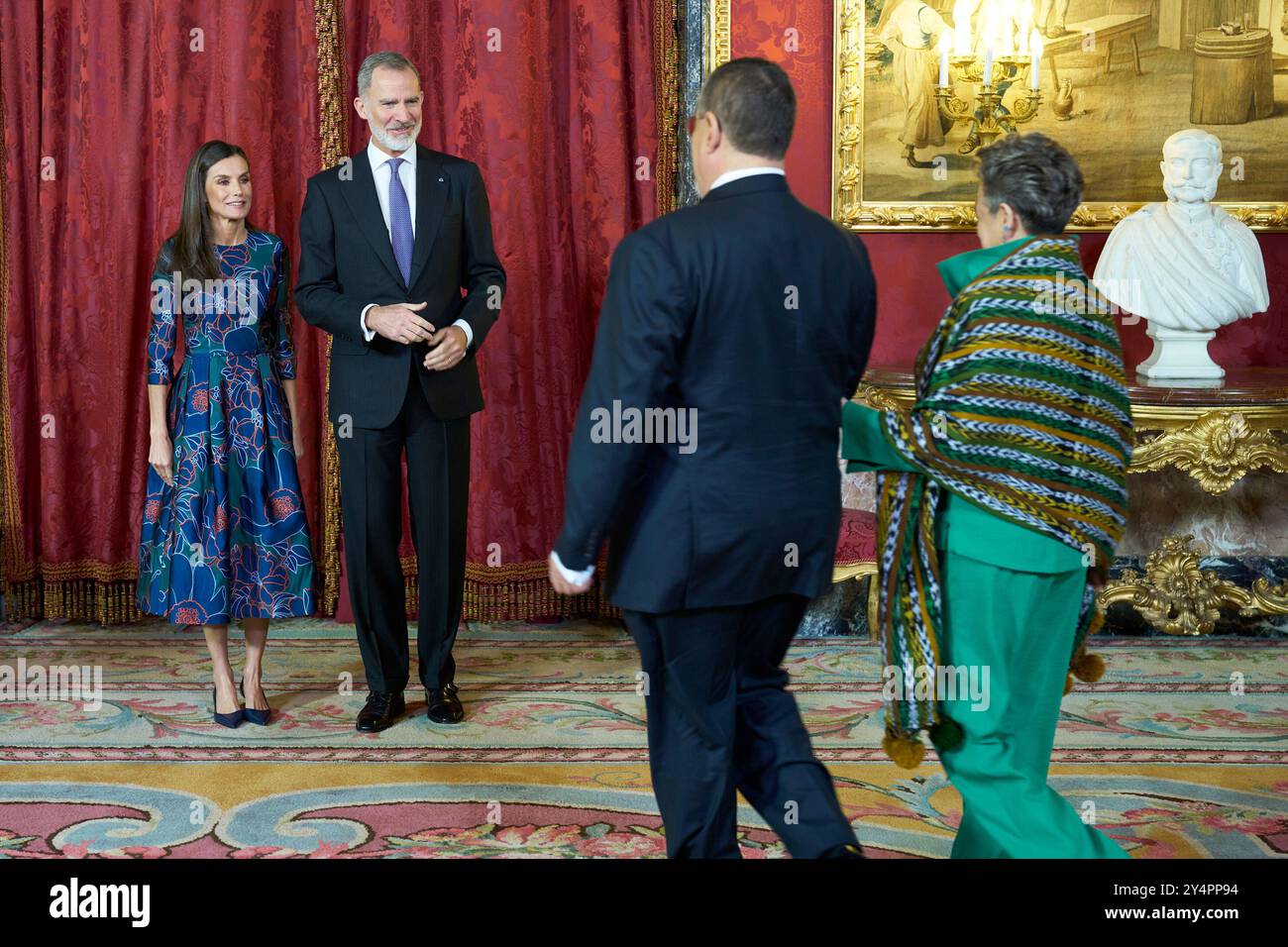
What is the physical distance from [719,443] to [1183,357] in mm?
3223

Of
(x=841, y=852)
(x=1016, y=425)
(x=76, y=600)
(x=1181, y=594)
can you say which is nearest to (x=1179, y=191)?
(x=1181, y=594)

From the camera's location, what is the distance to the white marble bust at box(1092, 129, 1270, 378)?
4.83m

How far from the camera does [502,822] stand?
3.29 meters

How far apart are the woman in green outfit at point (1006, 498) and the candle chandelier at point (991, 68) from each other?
8.92ft

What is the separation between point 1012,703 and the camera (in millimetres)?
2545

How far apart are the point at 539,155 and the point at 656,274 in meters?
3.16

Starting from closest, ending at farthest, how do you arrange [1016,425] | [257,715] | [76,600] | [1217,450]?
[1016,425] < [257,715] < [1217,450] < [76,600]

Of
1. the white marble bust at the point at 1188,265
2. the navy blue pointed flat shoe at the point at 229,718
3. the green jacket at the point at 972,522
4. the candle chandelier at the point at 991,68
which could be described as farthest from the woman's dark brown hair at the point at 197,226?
the white marble bust at the point at 1188,265

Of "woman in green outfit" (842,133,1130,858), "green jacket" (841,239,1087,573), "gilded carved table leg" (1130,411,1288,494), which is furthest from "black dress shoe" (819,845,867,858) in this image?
"gilded carved table leg" (1130,411,1288,494)

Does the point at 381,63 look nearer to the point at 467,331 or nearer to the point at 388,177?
the point at 388,177

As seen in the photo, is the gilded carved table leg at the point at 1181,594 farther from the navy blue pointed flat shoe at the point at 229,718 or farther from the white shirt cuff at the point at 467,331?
the navy blue pointed flat shoe at the point at 229,718

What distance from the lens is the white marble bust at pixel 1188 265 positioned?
4832mm

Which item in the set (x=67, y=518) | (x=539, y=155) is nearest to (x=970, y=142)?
(x=539, y=155)

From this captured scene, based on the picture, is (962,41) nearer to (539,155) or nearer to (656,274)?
(539,155)
